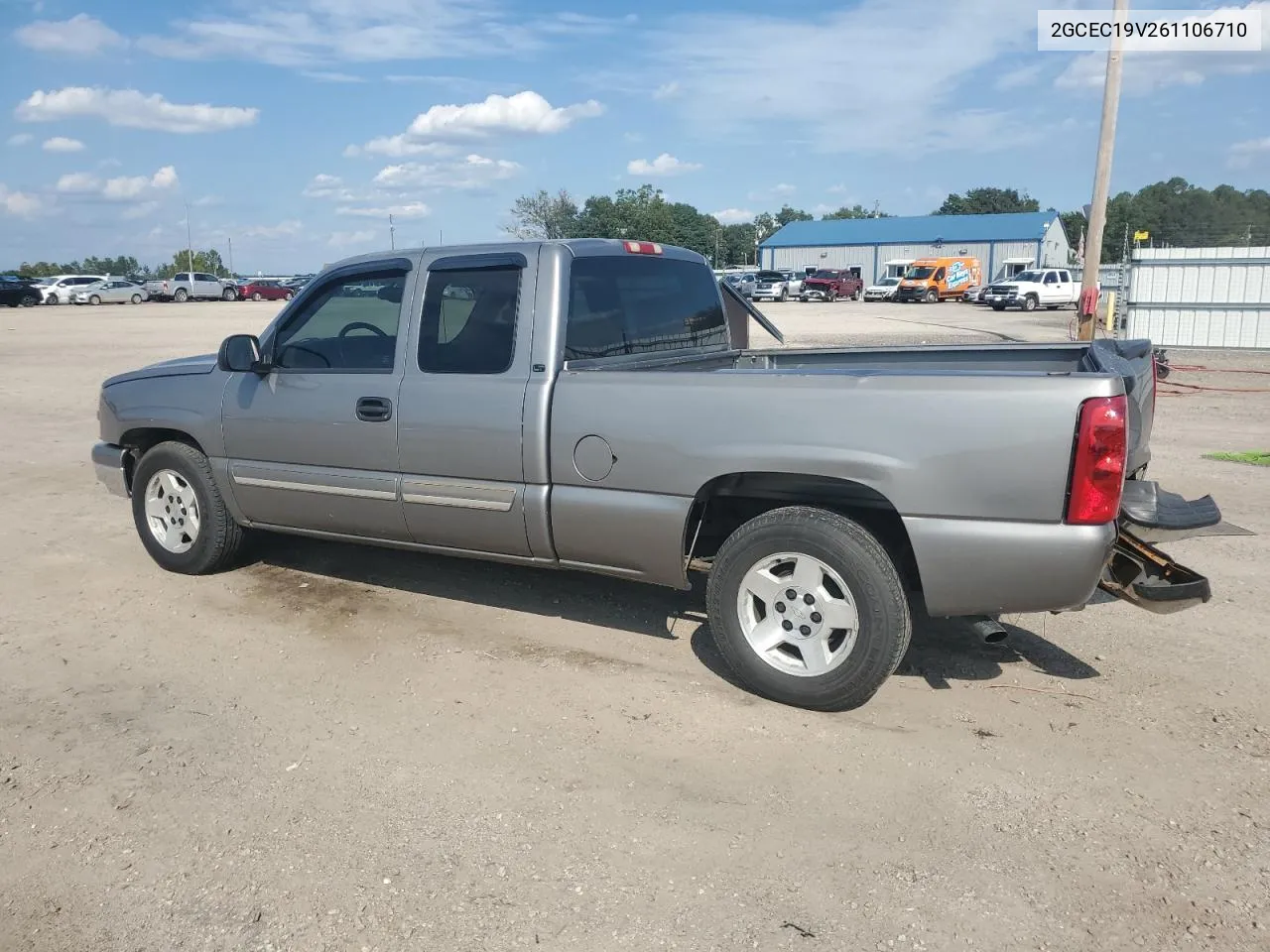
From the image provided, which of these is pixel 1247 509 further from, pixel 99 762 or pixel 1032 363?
pixel 99 762


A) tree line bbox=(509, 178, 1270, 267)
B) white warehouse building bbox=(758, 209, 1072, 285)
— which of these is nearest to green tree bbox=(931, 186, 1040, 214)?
tree line bbox=(509, 178, 1270, 267)

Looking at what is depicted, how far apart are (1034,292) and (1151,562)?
41168mm

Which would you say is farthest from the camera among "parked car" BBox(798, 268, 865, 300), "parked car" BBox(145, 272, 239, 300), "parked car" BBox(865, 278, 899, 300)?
"parked car" BBox(145, 272, 239, 300)

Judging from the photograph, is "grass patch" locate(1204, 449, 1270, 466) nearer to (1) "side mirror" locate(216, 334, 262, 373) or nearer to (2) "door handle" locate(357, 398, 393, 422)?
(2) "door handle" locate(357, 398, 393, 422)

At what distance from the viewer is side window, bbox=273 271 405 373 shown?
520 cm

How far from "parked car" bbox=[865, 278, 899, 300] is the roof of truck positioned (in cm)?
2385

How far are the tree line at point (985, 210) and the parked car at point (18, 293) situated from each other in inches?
994

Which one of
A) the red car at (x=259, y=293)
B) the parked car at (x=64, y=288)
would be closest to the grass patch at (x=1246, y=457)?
the parked car at (x=64, y=288)

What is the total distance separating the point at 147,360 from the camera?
20.0 metres

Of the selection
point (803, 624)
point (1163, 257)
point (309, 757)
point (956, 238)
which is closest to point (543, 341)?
point (803, 624)

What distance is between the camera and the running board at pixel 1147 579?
390 cm

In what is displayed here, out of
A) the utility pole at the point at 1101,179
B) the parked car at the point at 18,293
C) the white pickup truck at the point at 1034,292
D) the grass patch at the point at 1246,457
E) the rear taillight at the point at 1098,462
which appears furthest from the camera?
the parked car at the point at 18,293

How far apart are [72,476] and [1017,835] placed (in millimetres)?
8559

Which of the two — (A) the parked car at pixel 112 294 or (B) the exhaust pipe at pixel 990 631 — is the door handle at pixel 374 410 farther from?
(A) the parked car at pixel 112 294
